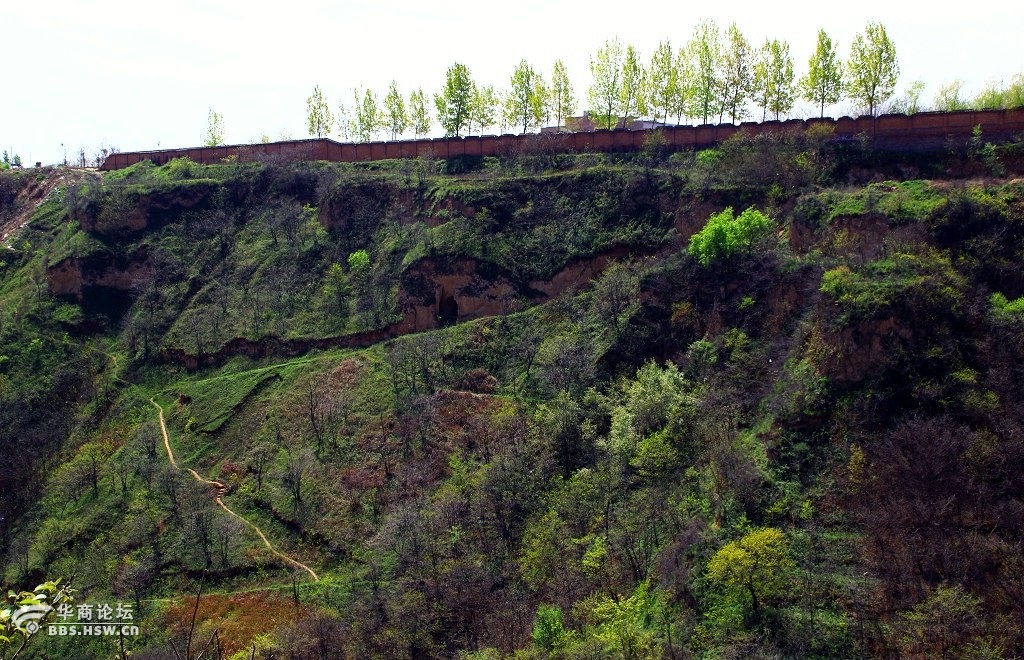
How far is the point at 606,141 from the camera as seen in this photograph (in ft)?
206

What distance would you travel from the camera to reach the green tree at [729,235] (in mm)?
44562

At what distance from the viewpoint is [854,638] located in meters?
25.7

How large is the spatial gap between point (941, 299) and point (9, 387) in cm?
5304

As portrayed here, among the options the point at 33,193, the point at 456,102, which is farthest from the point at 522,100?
the point at 33,193

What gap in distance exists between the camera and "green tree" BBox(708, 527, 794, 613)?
27.7 m

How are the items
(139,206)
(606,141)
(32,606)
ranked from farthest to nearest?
(139,206) < (606,141) < (32,606)

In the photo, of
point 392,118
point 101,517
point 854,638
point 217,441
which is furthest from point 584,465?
point 392,118

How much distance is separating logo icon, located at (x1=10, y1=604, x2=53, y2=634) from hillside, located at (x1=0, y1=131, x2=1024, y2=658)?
13.5 meters

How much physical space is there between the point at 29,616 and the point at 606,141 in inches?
2220

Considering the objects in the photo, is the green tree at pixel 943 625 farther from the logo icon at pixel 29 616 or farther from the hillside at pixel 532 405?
the logo icon at pixel 29 616

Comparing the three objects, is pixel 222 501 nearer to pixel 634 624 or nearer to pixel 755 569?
pixel 634 624

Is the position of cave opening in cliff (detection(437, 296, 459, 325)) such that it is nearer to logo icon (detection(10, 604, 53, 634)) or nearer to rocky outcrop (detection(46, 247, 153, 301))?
rocky outcrop (detection(46, 247, 153, 301))

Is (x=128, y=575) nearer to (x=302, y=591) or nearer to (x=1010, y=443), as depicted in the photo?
(x=302, y=591)

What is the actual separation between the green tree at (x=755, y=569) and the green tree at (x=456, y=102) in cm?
4912
